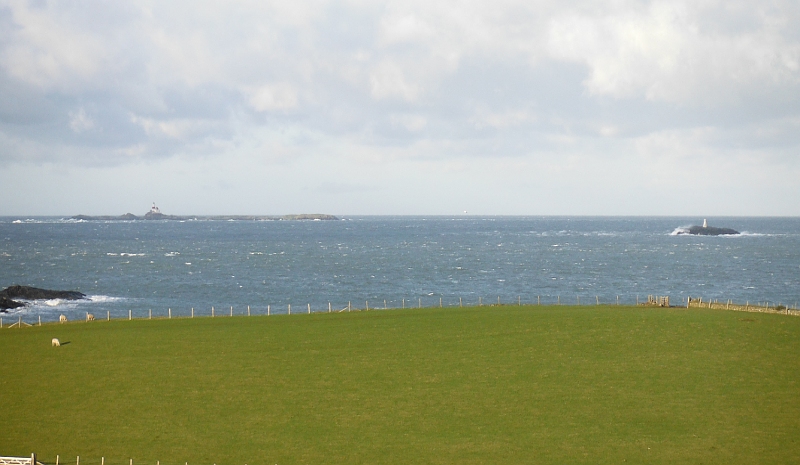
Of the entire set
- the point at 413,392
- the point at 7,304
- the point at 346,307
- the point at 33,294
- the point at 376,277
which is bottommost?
the point at 346,307

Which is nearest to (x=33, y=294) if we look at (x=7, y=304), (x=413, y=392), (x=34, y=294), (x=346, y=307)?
(x=34, y=294)

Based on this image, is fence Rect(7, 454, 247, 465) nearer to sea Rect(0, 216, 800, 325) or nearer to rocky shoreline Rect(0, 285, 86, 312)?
sea Rect(0, 216, 800, 325)

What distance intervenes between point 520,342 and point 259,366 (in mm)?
18301

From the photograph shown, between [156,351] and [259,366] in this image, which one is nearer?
[259,366]

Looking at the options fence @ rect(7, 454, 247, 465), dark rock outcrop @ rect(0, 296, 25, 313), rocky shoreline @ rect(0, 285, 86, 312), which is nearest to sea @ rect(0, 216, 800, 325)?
dark rock outcrop @ rect(0, 296, 25, 313)

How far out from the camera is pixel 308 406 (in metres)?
36.1

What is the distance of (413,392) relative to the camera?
38188 mm

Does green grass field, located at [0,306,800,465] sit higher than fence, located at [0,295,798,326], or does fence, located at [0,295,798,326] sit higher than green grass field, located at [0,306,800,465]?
green grass field, located at [0,306,800,465]

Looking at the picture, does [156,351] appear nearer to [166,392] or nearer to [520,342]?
[166,392]

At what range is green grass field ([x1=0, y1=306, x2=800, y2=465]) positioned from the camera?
30.4m

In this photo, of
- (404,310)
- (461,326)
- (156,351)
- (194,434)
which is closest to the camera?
(194,434)

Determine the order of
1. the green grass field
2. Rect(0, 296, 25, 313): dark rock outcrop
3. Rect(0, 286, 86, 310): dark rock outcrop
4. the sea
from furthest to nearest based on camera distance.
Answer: Rect(0, 286, 86, 310): dark rock outcrop → the sea → Rect(0, 296, 25, 313): dark rock outcrop → the green grass field

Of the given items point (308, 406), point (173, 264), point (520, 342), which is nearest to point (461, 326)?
point (520, 342)

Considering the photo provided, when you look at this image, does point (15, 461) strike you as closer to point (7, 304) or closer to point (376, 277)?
point (7, 304)
